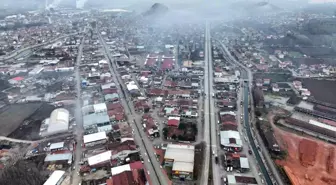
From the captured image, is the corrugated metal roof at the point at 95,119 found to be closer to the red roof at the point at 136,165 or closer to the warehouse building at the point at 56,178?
the warehouse building at the point at 56,178

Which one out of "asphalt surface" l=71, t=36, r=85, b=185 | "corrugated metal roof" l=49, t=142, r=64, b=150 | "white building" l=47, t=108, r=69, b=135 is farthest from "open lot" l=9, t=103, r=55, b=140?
"asphalt surface" l=71, t=36, r=85, b=185

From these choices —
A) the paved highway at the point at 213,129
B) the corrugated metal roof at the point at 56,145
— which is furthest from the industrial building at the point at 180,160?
the corrugated metal roof at the point at 56,145

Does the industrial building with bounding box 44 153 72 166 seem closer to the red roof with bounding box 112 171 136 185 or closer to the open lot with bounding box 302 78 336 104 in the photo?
the red roof with bounding box 112 171 136 185

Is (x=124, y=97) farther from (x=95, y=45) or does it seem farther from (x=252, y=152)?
(x=95, y=45)

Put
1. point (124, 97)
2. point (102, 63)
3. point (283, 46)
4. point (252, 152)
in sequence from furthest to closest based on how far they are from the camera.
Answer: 1. point (283, 46)
2. point (102, 63)
3. point (124, 97)
4. point (252, 152)

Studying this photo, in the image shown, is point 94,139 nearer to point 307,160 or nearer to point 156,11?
point 307,160

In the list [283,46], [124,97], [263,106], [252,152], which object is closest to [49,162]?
[124,97]
